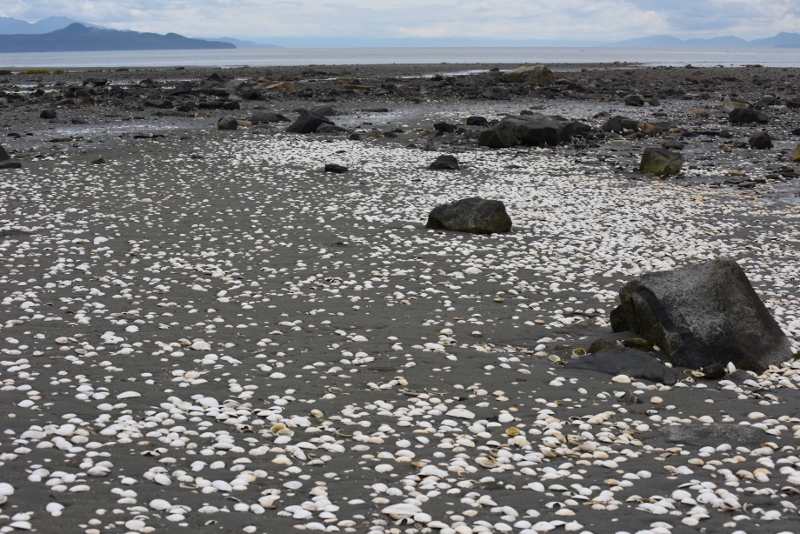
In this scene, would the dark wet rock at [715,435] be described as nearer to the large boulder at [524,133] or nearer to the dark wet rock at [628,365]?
the dark wet rock at [628,365]

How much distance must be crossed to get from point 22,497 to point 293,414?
278cm

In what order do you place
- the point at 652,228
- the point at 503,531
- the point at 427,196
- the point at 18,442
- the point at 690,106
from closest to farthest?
the point at 503,531 < the point at 18,442 < the point at 652,228 < the point at 427,196 < the point at 690,106

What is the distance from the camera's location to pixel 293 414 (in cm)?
811

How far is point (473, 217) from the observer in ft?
53.5

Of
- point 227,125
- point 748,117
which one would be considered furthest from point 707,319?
point 748,117

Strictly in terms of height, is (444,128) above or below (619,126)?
below

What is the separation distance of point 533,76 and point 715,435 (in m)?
58.2

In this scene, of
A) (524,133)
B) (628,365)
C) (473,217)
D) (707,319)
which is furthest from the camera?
(524,133)

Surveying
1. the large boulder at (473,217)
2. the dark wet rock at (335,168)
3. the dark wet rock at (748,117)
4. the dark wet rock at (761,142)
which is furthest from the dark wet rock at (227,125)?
the dark wet rock at (748,117)

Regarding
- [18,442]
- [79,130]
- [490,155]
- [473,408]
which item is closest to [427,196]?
[490,155]

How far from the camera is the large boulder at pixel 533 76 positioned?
204 ft

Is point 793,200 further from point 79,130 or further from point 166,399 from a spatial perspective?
point 79,130

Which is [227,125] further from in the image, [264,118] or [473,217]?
[473,217]

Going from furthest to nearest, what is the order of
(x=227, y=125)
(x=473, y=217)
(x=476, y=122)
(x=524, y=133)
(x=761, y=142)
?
(x=476, y=122) < (x=227, y=125) < (x=524, y=133) < (x=761, y=142) < (x=473, y=217)
